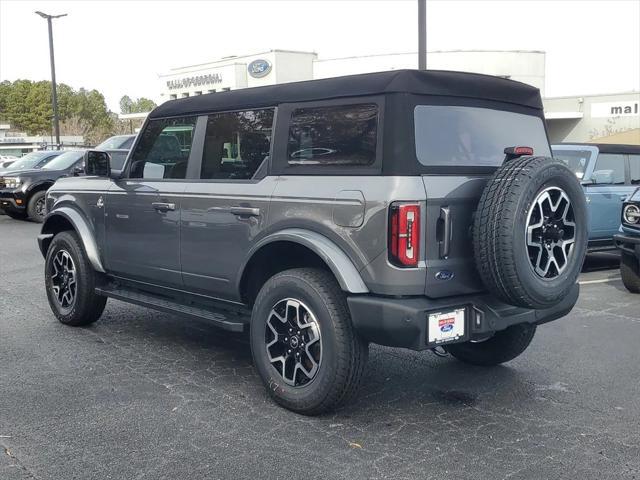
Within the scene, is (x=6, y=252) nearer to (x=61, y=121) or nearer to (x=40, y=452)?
(x=40, y=452)

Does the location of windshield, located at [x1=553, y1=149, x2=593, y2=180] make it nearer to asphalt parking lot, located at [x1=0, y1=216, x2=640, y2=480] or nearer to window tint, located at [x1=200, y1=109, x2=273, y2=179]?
asphalt parking lot, located at [x1=0, y1=216, x2=640, y2=480]

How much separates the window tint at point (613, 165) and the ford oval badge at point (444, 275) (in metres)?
6.72

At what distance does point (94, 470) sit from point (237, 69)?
5057 cm

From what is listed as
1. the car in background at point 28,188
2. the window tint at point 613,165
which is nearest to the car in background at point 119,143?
the car in background at point 28,188

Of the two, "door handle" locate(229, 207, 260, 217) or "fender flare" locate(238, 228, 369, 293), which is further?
"door handle" locate(229, 207, 260, 217)

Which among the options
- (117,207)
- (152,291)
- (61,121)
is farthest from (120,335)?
(61,121)

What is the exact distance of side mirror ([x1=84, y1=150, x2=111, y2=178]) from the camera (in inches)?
230

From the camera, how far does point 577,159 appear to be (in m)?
9.97

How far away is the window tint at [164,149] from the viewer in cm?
531

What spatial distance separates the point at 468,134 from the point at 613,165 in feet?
22.1

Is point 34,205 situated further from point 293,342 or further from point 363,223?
point 363,223

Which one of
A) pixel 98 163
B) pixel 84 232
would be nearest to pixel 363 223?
pixel 98 163

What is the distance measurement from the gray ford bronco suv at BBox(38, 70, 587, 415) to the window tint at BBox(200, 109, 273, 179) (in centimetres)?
1

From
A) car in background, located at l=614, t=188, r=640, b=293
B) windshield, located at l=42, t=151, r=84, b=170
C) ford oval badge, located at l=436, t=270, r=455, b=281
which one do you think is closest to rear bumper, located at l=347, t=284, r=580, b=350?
ford oval badge, located at l=436, t=270, r=455, b=281
